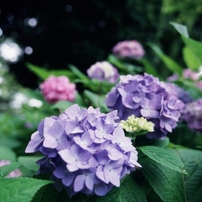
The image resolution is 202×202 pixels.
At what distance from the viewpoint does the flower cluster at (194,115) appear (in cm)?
175

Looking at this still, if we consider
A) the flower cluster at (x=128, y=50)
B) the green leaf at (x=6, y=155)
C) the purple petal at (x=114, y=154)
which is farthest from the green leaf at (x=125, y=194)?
the flower cluster at (x=128, y=50)

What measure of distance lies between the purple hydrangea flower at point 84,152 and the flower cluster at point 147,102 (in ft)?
0.87

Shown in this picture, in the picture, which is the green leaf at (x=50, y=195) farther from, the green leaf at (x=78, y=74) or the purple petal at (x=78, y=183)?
the green leaf at (x=78, y=74)

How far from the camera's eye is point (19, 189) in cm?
77

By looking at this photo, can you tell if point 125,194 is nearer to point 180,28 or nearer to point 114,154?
point 114,154

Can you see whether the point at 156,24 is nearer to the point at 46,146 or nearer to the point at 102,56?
the point at 102,56

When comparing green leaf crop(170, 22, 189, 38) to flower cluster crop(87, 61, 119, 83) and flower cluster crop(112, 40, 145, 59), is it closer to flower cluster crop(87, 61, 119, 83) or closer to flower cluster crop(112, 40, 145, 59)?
flower cluster crop(87, 61, 119, 83)

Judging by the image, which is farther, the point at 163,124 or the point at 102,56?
the point at 102,56

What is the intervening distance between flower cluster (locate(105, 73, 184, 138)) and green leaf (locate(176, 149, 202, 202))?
0.38 feet

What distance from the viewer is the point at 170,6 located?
15.2 feet

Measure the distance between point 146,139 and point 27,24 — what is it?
380 inches

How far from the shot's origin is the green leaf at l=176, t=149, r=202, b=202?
3.53 feet

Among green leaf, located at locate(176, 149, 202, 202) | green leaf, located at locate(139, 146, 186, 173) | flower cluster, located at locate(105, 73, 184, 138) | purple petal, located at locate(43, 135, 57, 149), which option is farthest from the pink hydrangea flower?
purple petal, located at locate(43, 135, 57, 149)

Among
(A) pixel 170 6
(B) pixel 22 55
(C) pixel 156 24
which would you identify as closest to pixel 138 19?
(C) pixel 156 24
